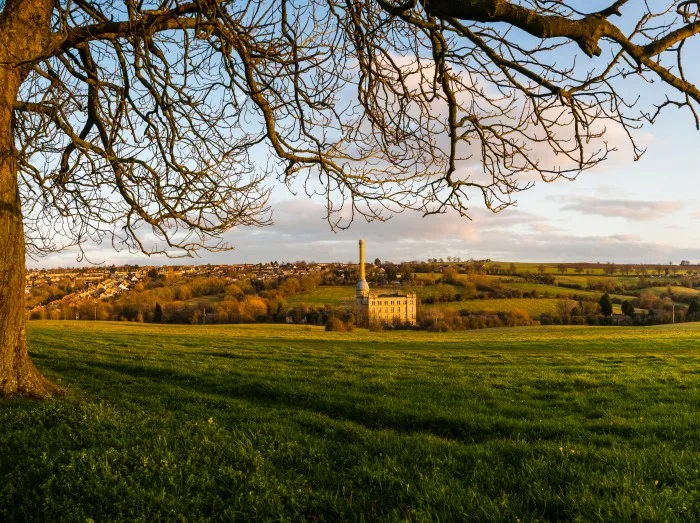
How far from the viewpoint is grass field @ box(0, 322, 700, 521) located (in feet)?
14.2

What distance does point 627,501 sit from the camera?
409cm

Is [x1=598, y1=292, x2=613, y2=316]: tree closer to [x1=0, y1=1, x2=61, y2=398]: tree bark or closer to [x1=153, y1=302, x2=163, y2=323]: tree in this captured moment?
[x1=153, y1=302, x2=163, y2=323]: tree

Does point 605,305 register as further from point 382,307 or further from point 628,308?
point 382,307

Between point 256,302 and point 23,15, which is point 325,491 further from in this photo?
point 256,302

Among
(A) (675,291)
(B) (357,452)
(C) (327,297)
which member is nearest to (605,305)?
(A) (675,291)

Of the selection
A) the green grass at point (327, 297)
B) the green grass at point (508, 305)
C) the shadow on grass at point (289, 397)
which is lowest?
the green grass at point (508, 305)

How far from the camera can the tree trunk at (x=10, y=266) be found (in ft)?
29.1

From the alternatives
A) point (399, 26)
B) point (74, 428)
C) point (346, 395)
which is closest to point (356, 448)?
point (74, 428)

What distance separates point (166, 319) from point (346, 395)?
66.8 m

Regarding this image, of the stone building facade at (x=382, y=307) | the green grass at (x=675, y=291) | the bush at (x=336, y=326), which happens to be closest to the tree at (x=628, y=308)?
the green grass at (x=675, y=291)

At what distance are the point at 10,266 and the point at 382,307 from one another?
2834 inches

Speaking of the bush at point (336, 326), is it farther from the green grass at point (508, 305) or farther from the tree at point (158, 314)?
the tree at point (158, 314)

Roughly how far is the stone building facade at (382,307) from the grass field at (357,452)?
209ft

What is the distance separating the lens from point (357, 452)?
581cm
